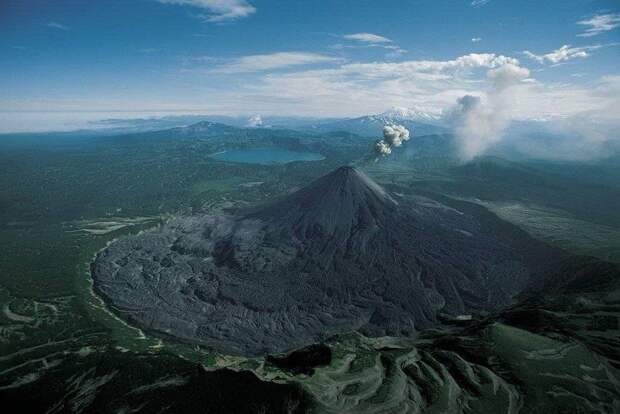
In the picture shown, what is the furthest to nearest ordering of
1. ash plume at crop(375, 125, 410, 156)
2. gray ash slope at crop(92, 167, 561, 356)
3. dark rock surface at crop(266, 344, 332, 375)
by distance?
1. ash plume at crop(375, 125, 410, 156)
2. gray ash slope at crop(92, 167, 561, 356)
3. dark rock surface at crop(266, 344, 332, 375)

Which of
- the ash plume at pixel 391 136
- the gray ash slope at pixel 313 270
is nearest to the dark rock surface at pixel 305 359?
the gray ash slope at pixel 313 270

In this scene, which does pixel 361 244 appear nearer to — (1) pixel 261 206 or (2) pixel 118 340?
(1) pixel 261 206

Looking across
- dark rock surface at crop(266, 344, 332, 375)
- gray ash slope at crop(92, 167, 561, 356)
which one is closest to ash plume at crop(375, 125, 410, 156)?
gray ash slope at crop(92, 167, 561, 356)

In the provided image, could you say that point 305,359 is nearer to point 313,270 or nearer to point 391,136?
point 313,270

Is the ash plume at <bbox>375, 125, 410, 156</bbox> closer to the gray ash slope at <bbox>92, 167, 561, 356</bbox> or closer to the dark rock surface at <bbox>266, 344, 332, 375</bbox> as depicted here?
the gray ash slope at <bbox>92, 167, 561, 356</bbox>

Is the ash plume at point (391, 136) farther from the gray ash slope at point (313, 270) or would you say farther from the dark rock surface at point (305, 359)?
the dark rock surface at point (305, 359)

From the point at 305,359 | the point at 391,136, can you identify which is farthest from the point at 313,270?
the point at 391,136

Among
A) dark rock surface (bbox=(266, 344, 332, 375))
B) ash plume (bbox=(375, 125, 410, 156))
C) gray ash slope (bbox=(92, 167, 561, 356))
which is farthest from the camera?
ash plume (bbox=(375, 125, 410, 156))

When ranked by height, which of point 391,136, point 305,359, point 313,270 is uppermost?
point 391,136

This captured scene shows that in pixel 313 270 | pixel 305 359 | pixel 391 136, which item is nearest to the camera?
pixel 305 359
